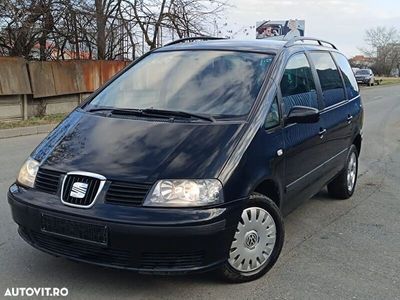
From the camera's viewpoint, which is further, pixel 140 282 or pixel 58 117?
pixel 58 117

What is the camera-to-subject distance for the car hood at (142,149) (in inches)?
132

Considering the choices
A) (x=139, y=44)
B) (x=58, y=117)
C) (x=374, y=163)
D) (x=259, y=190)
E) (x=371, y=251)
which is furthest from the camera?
(x=139, y=44)

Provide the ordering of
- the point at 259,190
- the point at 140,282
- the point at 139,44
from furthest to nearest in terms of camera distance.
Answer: the point at 139,44 < the point at 259,190 < the point at 140,282

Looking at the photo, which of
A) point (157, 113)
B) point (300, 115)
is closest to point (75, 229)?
point (157, 113)

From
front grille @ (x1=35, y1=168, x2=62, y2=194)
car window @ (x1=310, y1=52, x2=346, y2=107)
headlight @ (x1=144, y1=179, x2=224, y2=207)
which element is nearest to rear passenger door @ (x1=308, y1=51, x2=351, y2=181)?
car window @ (x1=310, y1=52, x2=346, y2=107)

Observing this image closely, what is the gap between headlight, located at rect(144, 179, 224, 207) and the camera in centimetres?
323

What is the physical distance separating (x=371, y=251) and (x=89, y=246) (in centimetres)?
256

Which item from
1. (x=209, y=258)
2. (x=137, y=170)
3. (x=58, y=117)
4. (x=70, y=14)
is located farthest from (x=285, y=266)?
(x=70, y=14)

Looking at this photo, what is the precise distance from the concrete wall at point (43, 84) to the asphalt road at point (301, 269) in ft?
27.8

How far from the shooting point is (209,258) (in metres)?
3.36

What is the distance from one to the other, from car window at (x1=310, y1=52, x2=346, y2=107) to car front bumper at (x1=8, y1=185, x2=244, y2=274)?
235 cm

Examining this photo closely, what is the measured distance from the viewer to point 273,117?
408 centimetres

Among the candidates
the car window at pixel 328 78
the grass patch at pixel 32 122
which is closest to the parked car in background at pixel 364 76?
the grass patch at pixel 32 122

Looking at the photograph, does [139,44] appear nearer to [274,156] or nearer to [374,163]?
[374,163]
